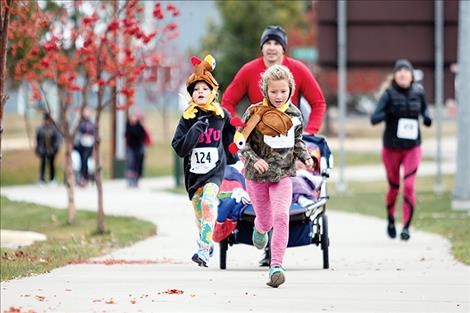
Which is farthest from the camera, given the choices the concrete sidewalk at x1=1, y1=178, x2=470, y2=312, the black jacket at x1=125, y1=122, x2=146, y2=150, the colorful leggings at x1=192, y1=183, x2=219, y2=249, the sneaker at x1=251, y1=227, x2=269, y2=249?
the black jacket at x1=125, y1=122, x2=146, y2=150

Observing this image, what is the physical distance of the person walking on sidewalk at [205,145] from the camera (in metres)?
12.6

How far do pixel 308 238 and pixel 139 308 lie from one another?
4.18 m

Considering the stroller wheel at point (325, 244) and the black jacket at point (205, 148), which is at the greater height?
the black jacket at point (205, 148)

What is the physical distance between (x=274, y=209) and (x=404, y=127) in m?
6.05

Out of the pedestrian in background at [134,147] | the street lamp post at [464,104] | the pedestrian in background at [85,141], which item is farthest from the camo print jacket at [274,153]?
the pedestrian in background at [85,141]

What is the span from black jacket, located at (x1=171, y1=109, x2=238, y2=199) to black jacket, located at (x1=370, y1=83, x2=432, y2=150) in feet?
15.5

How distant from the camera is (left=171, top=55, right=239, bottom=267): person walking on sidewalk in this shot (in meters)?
12.6

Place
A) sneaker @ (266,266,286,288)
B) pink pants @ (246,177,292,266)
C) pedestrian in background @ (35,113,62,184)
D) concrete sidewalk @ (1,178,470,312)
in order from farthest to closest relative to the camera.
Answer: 1. pedestrian in background @ (35,113,62,184)
2. pink pants @ (246,177,292,266)
3. sneaker @ (266,266,286,288)
4. concrete sidewalk @ (1,178,470,312)

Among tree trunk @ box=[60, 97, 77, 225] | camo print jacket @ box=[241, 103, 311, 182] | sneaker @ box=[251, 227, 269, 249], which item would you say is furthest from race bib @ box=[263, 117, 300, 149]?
tree trunk @ box=[60, 97, 77, 225]

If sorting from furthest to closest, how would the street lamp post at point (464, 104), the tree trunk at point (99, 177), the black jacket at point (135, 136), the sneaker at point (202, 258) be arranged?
the black jacket at point (135, 136) → the street lamp post at point (464, 104) → the tree trunk at point (99, 177) → the sneaker at point (202, 258)

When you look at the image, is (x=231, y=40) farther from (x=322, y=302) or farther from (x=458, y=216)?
(x=322, y=302)

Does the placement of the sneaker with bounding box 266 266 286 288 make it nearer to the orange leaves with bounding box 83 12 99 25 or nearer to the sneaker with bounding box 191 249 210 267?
the sneaker with bounding box 191 249 210 267

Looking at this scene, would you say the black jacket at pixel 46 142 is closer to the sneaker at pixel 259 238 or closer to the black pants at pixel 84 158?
the black pants at pixel 84 158

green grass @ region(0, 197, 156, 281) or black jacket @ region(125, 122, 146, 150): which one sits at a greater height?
black jacket @ region(125, 122, 146, 150)
